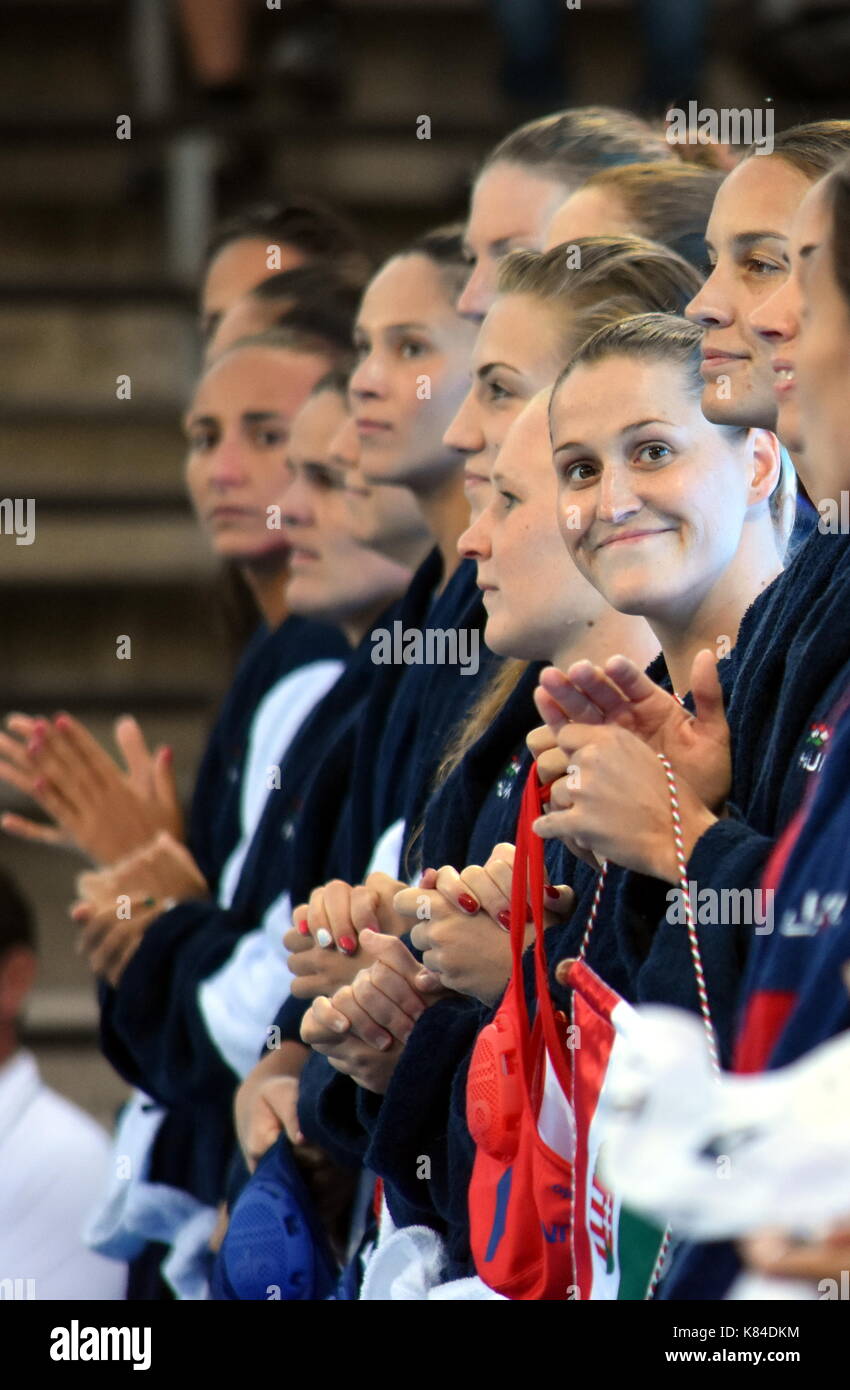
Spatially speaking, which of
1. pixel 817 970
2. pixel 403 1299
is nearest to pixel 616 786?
pixel 817 970

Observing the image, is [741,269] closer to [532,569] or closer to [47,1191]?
[532,569]

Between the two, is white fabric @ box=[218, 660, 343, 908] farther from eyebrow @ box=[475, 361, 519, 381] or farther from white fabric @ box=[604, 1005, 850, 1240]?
white fabric @ box=[604, 1005, 850, 1240]

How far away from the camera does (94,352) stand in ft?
15.9

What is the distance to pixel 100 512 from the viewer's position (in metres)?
4.66

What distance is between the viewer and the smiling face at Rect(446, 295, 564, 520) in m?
1.70

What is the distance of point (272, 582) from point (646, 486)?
4.66 feet

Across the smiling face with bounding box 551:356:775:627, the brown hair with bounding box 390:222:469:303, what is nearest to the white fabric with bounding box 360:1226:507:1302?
the smiling face with bounding box 551:356:775:627

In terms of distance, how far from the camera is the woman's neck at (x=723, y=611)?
55.7 inches

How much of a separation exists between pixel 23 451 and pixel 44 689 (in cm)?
56

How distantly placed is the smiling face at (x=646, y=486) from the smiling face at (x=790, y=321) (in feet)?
0.28

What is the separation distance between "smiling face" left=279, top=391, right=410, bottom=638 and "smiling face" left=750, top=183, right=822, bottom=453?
96 cm

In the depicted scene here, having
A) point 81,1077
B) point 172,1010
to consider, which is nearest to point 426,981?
point 172,1010

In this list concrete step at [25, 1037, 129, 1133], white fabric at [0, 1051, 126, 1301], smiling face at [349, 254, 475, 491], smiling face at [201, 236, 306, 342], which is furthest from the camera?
concrete step at [25, 1037, 129, 1133]

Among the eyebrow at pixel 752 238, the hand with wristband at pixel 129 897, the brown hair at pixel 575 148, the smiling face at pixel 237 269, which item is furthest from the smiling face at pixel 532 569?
the smiling face at pixel 237 269
